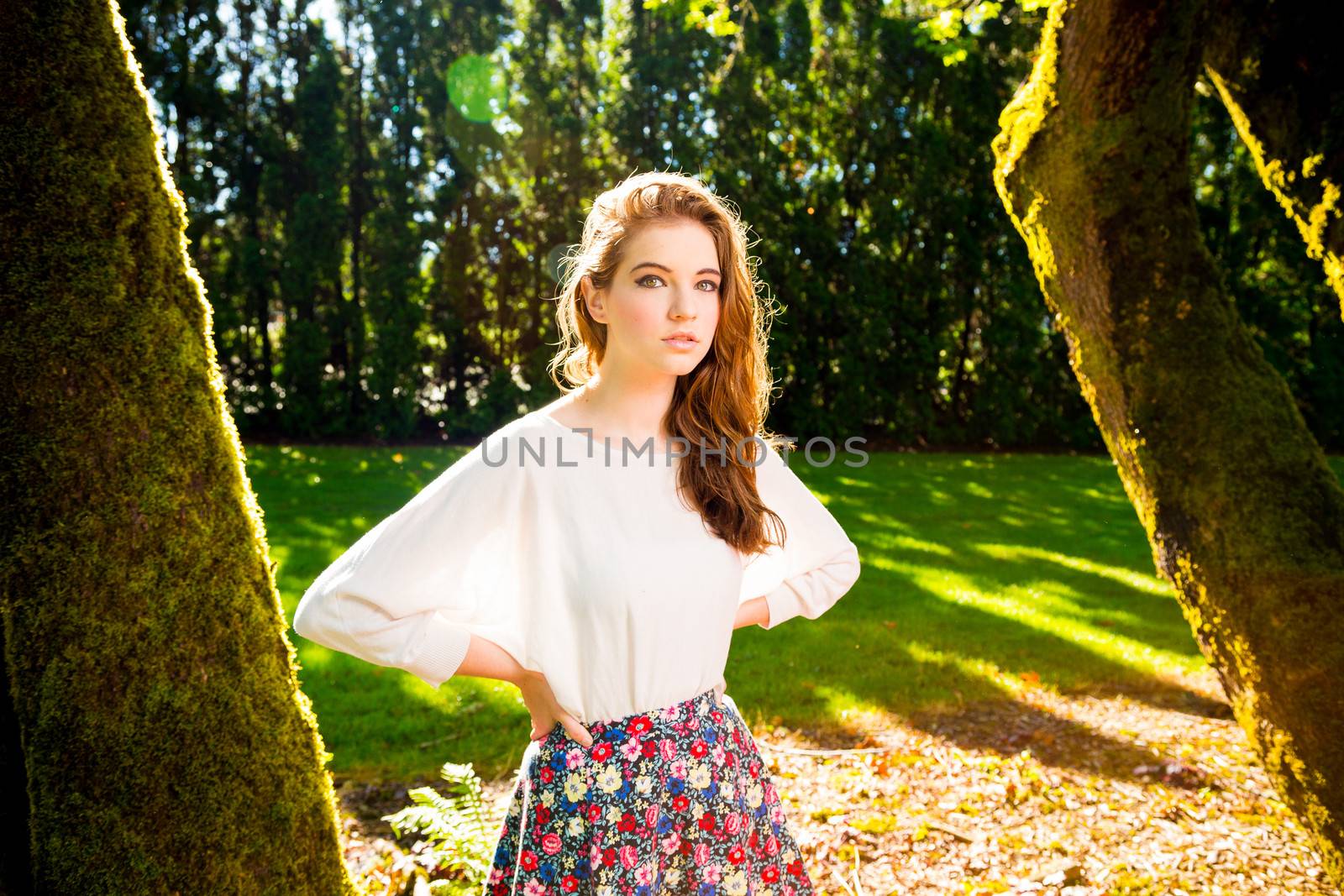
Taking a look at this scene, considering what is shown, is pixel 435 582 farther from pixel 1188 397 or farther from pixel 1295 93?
pixel 1295 93

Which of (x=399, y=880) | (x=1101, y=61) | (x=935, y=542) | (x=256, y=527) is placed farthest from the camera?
(x=935, y=542)

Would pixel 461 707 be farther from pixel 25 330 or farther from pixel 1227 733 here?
pixel 1227 733

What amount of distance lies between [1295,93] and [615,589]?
2708mm

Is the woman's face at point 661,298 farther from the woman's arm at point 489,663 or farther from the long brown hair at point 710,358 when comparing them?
the woman's arm at point 489,663

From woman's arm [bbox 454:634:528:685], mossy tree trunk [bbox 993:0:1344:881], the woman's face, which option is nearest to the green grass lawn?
mossy tree trunk [bbox 993:0:1344:881]

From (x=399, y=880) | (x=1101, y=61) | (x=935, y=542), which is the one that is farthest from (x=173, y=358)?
(x=935, y=542)

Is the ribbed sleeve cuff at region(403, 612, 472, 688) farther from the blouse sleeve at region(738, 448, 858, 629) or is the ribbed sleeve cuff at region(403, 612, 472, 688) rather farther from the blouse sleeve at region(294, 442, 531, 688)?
the blouse sleeve at region(738, 448, 858, 629)

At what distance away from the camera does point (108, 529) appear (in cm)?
150

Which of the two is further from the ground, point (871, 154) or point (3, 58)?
point (871, 154)

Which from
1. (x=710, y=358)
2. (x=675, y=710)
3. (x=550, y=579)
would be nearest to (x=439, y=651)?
(x=550, y=579)

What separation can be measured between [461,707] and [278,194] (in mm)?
11342

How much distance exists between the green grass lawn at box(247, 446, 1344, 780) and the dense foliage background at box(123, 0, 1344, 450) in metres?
3.22

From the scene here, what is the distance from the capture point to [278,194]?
1326 centimetres

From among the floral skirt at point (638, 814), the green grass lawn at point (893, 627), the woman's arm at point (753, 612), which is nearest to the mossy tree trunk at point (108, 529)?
the floral skirt at point (638, 814)
